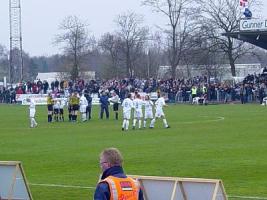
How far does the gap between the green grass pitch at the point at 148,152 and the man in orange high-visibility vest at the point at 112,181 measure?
8.07 m

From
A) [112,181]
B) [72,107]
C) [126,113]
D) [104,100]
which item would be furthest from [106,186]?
[104,100]

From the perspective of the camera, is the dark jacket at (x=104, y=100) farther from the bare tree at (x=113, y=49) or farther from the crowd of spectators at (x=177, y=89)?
the bare tree at (x=113, y=49)

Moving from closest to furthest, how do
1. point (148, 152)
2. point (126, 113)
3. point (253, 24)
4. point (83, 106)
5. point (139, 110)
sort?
point (148, 152) < point (126, 113) < point (139, 110) < point (83, 106) < point (253, 24)

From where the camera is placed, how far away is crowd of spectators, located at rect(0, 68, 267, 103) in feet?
230

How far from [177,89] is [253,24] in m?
12.2

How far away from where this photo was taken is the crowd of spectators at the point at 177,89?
230 feet

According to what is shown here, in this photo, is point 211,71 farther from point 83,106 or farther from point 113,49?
point 83,106

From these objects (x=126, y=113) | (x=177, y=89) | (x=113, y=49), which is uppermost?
(x=113, y=49)

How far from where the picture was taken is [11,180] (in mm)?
13250

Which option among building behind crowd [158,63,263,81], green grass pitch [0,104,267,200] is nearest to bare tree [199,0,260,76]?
building behind crowd [158,63,263,81]

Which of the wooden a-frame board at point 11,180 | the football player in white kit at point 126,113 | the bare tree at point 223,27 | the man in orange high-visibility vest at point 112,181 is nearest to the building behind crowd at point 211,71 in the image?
the bare tree at point 223,27

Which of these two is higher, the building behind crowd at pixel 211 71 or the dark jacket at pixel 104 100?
the building behind crowd at pixel 211 71

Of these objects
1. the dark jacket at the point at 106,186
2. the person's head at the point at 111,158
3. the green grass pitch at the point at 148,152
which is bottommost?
the green grass pitch at the point at 148,152

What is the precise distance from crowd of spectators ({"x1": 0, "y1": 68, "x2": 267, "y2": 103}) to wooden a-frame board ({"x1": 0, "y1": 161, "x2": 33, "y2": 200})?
54.6m
